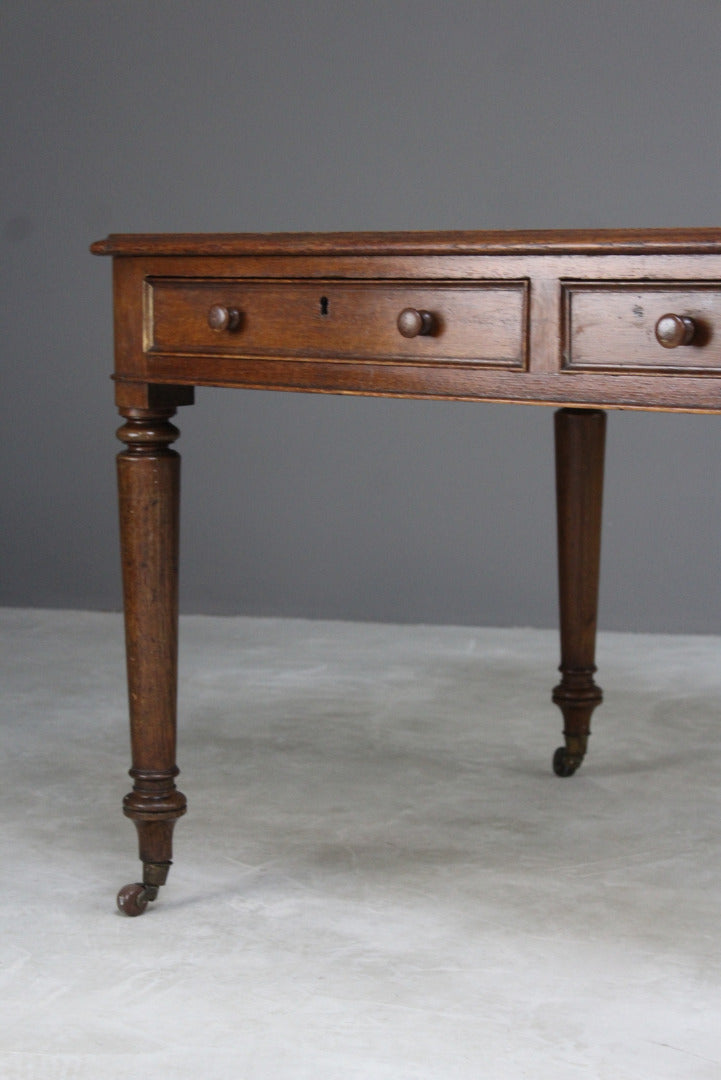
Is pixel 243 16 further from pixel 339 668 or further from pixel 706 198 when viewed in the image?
pixel 339 668

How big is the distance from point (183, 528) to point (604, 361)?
277cm

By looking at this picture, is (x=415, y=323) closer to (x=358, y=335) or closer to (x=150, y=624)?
(x=358, y=335)

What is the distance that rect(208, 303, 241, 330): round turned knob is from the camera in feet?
6.43

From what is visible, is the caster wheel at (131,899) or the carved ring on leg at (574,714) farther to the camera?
the carved ring on leg at (574,714)

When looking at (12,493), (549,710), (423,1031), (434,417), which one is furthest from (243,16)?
(423,1031)

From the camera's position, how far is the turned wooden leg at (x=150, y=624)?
79.3 inches

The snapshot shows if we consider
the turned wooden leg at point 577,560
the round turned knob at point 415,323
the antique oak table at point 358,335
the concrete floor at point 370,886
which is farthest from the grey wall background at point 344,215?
the round turned knob at point 415,323

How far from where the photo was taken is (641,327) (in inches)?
66.1

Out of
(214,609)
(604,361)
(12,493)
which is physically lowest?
(214,609)

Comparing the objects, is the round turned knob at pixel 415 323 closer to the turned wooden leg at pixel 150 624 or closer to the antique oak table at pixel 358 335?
the antique oak table at pixel 358 335

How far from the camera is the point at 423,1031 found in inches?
66.7

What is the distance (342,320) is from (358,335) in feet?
0.10

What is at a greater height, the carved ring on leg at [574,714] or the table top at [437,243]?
the table top at [437,243]

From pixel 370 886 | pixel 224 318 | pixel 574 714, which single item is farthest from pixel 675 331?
pixel 574 714
